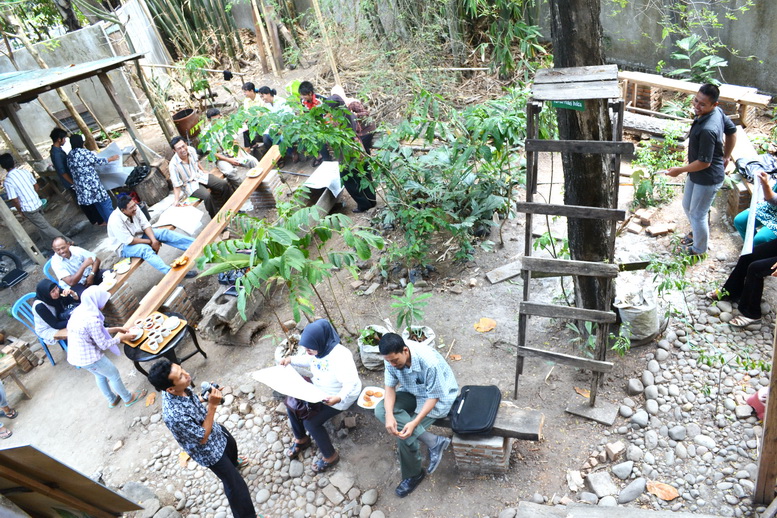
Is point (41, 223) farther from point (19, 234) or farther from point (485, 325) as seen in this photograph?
point (485, 325)

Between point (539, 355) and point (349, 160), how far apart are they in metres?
2.94

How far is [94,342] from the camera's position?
5.14m

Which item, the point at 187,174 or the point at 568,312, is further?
the point at 187,174

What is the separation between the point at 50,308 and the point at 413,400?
442 centimetres

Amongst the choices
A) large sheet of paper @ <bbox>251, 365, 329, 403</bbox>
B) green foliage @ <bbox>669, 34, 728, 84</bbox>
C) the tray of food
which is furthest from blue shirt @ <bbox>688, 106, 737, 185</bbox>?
large sheet of paper @ <bbox>251, 365, 329, 403</bbox>

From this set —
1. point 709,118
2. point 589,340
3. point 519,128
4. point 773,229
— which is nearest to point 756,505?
point 589,340

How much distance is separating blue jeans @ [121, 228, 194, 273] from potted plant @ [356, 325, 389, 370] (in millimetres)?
3145

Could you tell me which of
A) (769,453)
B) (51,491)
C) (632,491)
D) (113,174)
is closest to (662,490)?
(632,491)

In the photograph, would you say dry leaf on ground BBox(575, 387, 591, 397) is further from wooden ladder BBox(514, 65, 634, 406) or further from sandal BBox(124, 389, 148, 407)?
sandal BBox(124, 389, 148, 407)

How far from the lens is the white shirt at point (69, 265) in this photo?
609 cm

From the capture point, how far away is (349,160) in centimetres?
579

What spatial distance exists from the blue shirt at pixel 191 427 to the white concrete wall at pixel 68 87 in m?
10.8

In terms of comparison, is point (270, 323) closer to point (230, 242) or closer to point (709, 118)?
point (230, 242)

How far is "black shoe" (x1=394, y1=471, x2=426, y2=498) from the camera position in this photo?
3.98 meters
